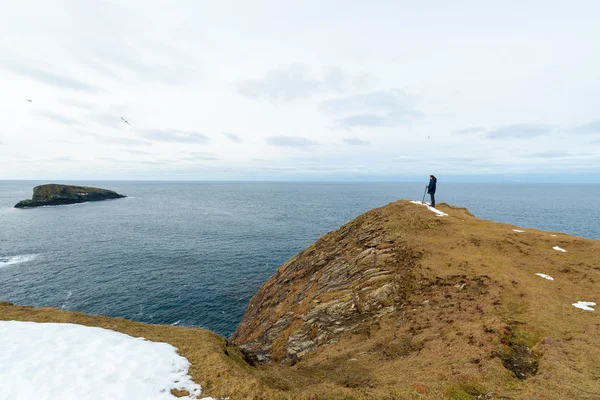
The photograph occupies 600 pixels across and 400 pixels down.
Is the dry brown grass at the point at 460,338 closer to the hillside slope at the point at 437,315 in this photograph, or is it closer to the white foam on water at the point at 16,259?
the hillside slope at the point at 437,315

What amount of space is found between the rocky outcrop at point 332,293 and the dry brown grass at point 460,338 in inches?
51.3

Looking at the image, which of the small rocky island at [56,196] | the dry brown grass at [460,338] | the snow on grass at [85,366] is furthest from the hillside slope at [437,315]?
the small rocky island at [56,196]

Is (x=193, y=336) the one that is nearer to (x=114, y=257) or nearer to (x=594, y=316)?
(x=594, y=316)

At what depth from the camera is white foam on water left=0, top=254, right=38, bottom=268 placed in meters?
63.2

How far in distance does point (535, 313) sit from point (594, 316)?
10.5ft

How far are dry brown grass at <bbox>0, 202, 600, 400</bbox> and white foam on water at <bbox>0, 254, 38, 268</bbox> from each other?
65990 millimetres

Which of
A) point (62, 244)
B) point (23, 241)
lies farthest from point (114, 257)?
point (23, 241)

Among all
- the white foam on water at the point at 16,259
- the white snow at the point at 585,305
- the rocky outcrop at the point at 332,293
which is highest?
the white snow at the point at 585,305

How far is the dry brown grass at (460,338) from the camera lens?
11266 millimetres

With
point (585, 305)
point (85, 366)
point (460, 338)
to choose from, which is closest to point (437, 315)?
point (460, 338)

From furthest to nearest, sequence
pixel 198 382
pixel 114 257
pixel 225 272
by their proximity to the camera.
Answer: pixel 114 257 < pixel 225 272 < pixel 198 382

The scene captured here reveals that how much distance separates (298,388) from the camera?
470 inches

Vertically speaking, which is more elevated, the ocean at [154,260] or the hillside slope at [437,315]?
the hillside slope at [437,315]

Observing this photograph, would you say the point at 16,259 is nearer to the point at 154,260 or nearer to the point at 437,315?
the point at 154,260
